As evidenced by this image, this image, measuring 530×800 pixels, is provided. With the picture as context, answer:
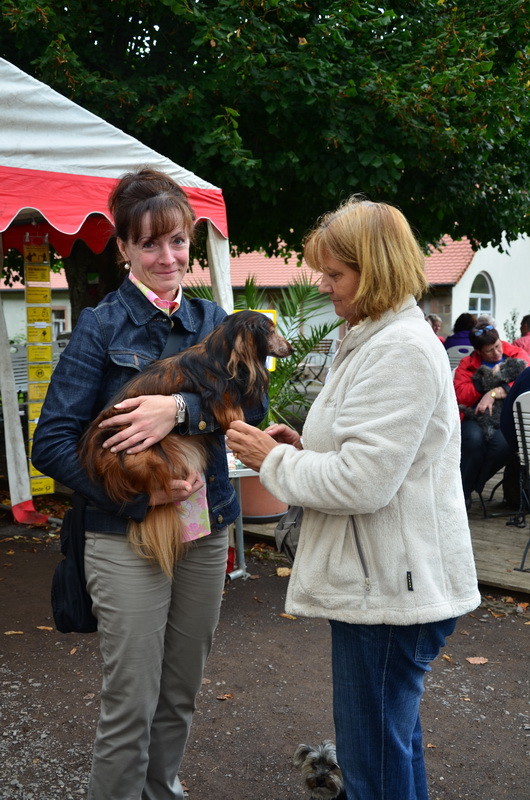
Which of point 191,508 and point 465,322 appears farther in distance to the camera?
point 465,322

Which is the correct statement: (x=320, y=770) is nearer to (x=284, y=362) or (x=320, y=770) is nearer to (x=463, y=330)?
(x=284, y=362)

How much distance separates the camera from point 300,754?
3.07 metres

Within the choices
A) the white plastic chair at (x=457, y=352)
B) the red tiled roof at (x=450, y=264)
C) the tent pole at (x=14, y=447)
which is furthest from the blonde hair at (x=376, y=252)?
the red tiled roof at (x=450, y=264)

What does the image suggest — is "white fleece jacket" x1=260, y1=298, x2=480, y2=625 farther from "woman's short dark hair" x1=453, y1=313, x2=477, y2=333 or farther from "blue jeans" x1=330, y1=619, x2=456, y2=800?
A: "woman's short dark hair" x1=453, y1=313, x2=477, y2=333

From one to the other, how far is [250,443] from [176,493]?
0.27 metres

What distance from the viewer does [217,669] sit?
420 cm

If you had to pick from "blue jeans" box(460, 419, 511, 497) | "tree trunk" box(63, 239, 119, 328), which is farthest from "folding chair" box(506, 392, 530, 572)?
"tree trunk" box(63, 239, 119, 328)

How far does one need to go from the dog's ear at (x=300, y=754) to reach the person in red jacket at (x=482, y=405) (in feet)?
14.0

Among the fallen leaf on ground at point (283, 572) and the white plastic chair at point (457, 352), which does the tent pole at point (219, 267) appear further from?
the white plastic chair at point (457, 352)

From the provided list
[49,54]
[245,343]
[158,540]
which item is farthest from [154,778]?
[49,54]

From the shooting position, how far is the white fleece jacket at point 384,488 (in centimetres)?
A: 184

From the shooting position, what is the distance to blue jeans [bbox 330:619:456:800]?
1.98 m

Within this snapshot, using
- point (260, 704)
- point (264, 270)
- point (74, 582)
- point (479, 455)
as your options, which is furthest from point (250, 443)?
point (264, 270)

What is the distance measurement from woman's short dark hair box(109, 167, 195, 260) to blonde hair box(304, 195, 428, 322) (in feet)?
1.62
